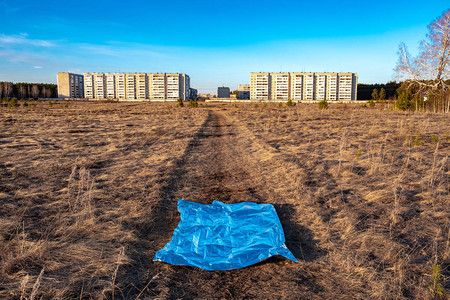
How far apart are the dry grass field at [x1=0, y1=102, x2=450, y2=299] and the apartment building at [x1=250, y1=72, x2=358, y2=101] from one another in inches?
3738

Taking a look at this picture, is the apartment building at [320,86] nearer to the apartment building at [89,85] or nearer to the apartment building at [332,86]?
the apartment building at [332,86]

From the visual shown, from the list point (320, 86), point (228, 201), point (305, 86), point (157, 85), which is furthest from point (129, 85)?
point (228, 201)

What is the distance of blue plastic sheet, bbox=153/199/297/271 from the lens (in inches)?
124

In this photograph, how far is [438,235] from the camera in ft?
11.7

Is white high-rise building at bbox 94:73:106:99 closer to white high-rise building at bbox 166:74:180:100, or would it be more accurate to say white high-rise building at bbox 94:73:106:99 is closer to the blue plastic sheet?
white high-rise building at bbox 166:74:180:100

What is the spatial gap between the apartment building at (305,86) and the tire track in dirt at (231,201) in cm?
9416

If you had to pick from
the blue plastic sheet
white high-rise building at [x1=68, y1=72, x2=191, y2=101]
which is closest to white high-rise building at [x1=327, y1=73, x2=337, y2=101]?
white high-rise building at [x1=68, y1=72, x2=191, y2=101]

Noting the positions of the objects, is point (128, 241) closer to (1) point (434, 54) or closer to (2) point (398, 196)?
(2) point (398, 196)

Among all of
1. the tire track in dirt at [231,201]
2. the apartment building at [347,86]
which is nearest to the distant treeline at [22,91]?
the tire track in dirt at [231,201]

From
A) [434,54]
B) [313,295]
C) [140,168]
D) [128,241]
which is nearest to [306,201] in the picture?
[313,295]

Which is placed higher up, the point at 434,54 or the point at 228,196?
the point at 434,54

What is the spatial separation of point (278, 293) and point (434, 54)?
27.5 meters

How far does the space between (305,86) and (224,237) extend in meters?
104

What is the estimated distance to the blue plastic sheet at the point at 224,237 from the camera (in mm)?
3145
